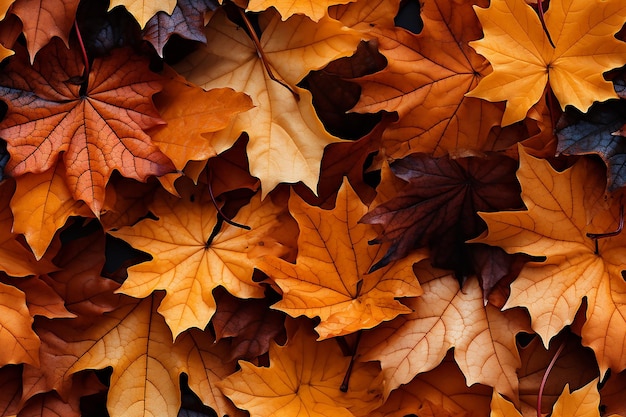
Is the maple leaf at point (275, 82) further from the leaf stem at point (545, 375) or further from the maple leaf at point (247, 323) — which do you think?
the leaf stem at point (545, 375)

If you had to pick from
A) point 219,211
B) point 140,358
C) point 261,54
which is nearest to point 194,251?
point 219,211

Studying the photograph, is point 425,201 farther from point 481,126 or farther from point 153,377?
point 153,377

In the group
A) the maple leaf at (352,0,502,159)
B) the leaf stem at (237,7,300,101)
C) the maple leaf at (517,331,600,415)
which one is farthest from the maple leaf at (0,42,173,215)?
the maple leaf at (517,331,600,415)

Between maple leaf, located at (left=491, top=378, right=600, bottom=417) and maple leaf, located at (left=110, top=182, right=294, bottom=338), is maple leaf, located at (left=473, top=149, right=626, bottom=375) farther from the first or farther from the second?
maple leaf, located at (left=110, top=182, right=294, bottom=338)

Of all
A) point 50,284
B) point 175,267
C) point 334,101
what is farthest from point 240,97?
point 50,284

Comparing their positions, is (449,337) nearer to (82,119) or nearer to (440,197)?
(440,197)
